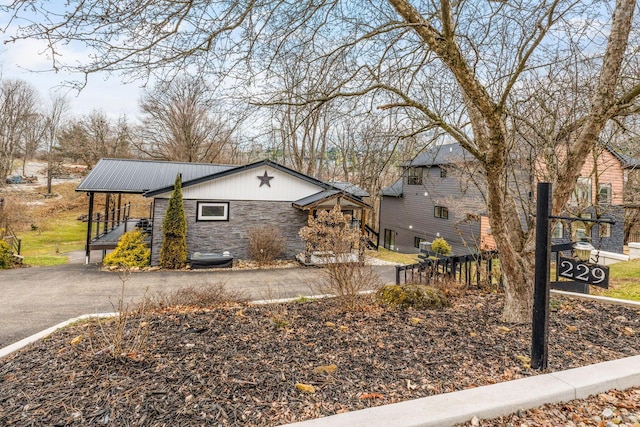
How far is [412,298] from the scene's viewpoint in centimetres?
473

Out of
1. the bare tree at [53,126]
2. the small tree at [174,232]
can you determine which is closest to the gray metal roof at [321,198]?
the small tree at [174,232]

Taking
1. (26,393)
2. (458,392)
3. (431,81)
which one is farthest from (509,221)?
(26,393)

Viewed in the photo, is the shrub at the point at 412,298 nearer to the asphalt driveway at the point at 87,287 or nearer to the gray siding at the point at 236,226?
the asphalt driveway at the point at 87,287

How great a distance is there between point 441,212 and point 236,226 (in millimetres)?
12360

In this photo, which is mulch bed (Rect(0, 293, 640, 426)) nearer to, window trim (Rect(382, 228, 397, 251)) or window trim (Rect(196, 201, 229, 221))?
window trim (Rect(196, 201, 229, 221))

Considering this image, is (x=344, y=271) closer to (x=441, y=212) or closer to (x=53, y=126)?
(x=441, y=212)

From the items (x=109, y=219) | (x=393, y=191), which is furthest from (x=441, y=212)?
(x=109, y=219)

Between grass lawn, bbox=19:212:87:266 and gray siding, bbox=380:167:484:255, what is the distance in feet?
→ 59.0

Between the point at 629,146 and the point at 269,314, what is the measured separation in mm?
7654

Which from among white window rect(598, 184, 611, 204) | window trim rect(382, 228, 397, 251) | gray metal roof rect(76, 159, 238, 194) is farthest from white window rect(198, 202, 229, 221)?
window trim rect(382, 228, 397, 251)

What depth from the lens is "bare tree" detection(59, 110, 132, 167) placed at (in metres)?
28.9

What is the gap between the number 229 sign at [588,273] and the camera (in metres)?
3.42

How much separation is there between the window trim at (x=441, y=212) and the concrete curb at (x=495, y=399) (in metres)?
16.8

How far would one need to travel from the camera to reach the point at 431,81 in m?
4.93
